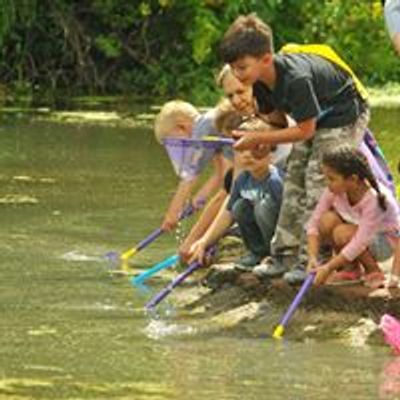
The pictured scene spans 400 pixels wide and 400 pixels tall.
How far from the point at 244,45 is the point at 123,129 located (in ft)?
34.1

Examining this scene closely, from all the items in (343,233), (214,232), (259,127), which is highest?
(259,127)

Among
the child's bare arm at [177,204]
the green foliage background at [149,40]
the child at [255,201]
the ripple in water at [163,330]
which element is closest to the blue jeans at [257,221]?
the child at [255,201]

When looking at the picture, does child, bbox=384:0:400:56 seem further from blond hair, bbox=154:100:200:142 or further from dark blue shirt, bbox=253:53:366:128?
blond hair, bbox=154:100:200:142

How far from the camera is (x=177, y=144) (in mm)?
8422

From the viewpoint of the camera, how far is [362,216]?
717cm

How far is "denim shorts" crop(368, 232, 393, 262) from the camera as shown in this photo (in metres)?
7.45

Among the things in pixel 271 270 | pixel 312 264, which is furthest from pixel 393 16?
pixel 271 270

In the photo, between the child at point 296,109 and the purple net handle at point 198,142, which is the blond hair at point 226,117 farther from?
the child at point 296,109

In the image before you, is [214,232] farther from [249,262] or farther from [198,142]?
[198,142]

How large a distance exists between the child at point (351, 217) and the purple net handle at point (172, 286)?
840 millimetres

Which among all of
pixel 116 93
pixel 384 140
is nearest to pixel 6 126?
pixel 384 140

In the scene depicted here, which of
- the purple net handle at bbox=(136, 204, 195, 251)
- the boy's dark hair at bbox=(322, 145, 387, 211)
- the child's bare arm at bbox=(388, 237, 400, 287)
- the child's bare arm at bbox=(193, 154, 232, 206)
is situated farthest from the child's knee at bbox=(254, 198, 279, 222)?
the purple net handle at bbox=(136, 204, 195, 251)

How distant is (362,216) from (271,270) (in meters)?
0.64

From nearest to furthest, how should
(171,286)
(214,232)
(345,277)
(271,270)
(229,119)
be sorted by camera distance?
1. (345,277)
2. (271,270)
3. (171,286)
4. (214,232)
5. (229,119)
